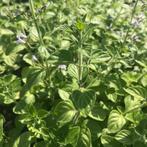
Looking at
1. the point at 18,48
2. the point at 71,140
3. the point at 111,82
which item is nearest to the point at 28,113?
the point at 71,140

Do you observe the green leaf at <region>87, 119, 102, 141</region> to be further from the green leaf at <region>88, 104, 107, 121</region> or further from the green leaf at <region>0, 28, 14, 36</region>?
the green leaf at <region>0, 28, 14, 36</region>

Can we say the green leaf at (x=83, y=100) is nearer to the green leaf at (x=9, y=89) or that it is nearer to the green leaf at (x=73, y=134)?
the green leaf at (x=73, y=134)

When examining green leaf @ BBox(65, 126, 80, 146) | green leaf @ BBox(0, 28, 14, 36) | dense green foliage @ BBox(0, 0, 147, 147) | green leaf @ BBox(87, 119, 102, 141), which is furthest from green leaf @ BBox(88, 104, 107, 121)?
green leaf @ BBox(0, 28, 14, 36)

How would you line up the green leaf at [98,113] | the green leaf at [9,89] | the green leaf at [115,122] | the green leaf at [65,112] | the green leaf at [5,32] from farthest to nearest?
the green leaf at [5,32]
the green leaf at [9,89]
the green leaf at [98,113]
the green leaf at [115,122]
the green leaf at [65,112]

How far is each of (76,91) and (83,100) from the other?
0.31 ft

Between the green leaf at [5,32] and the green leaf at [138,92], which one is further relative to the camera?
the green leaf at [5,32]

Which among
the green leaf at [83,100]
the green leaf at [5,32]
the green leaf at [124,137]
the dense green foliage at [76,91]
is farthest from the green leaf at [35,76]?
the green leaf at [5,32]

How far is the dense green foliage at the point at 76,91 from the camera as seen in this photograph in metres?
3.17

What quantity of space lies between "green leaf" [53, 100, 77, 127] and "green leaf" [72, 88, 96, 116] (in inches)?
6.8

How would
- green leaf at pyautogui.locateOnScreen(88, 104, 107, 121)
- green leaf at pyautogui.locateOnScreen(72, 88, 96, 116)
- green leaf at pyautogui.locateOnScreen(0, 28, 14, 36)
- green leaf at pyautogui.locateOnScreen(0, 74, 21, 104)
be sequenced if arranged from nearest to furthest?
1. green leaf at pyautogui.locateOnScreen(72, 88, 96, 116)
2. green leaf at pyautogui.locateOnScreen(88, 104, 107, 121)
3. green leaf at pyautogui.locateOnScreen(0, 74, 21, 104)
4. green leaf at pyautogui.locateOnScreen(0, 28, 14, 36)

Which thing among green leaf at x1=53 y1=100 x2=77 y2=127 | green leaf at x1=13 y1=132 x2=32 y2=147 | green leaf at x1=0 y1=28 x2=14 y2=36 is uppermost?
green leaf at x1=53 y1=100 x2=77 y2=127

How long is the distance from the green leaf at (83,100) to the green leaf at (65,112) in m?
0.17

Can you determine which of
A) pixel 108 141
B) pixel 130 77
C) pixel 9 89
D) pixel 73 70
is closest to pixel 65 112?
pixel 73 70

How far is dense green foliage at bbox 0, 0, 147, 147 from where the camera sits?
3.17 meters
